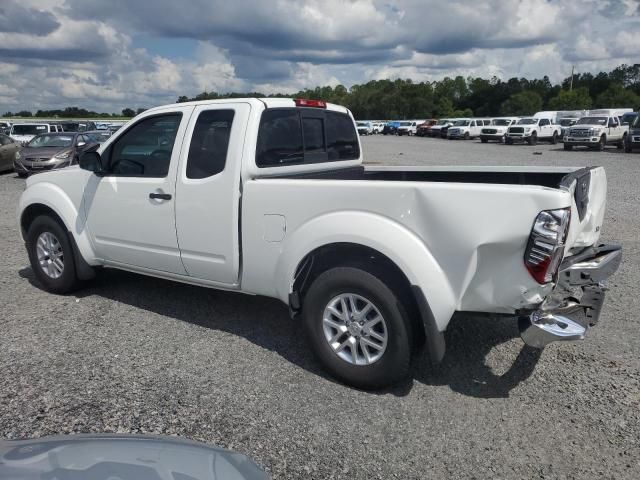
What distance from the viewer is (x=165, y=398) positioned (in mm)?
3533

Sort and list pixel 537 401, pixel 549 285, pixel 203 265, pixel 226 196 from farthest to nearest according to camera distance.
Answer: pixel 203 265, pixel 226 196, pixel 537 401, pixel 549 285

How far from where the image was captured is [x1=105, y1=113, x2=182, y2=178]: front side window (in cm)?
458

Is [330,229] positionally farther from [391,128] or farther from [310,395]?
[391,128]

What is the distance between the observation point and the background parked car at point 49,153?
55.1ft

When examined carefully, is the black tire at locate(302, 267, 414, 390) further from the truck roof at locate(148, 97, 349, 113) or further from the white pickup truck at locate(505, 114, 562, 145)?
the white pickup truck at locate(505, 114, 562, 145)

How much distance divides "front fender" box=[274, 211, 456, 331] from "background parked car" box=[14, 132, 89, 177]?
15192 millimetres

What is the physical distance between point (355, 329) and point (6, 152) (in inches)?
774

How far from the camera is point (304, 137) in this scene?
4.80 meters

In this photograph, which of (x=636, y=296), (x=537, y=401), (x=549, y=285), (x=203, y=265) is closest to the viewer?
(x=549, y=285)

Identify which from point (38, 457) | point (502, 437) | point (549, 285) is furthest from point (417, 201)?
point (38, 457)

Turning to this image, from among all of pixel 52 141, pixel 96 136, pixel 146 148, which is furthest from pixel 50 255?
pixel 96 136

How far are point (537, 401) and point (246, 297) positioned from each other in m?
2.99

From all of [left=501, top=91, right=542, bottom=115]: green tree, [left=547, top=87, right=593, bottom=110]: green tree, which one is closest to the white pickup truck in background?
[left=547, top=87, right=593, bottom=110]: green tree

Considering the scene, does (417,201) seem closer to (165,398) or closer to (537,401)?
(537,401)
